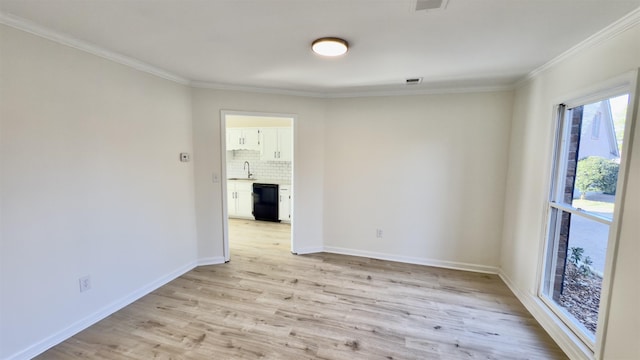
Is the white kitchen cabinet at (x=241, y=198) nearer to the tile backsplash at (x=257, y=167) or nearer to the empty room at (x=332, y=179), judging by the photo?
the tile backsplash at (x=257, y=167)

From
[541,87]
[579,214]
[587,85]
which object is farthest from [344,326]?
[541,87]

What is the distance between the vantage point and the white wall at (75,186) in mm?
1809

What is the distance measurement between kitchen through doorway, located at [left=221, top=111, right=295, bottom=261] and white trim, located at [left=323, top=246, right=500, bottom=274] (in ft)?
5.18

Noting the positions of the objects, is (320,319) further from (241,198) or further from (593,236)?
(241,198)

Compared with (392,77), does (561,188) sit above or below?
below

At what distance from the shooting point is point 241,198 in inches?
238

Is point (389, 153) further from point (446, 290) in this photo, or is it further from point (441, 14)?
point (441, 14)

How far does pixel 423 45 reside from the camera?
82.6 inches

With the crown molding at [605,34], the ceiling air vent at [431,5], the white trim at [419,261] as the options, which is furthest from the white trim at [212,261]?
the crown molding at [605,34]

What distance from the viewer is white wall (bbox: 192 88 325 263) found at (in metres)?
3.45

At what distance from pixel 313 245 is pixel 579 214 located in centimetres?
302

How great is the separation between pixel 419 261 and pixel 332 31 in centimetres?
314

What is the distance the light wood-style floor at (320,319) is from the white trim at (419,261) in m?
0.12

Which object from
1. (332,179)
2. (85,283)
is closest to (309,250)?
(332,179)
